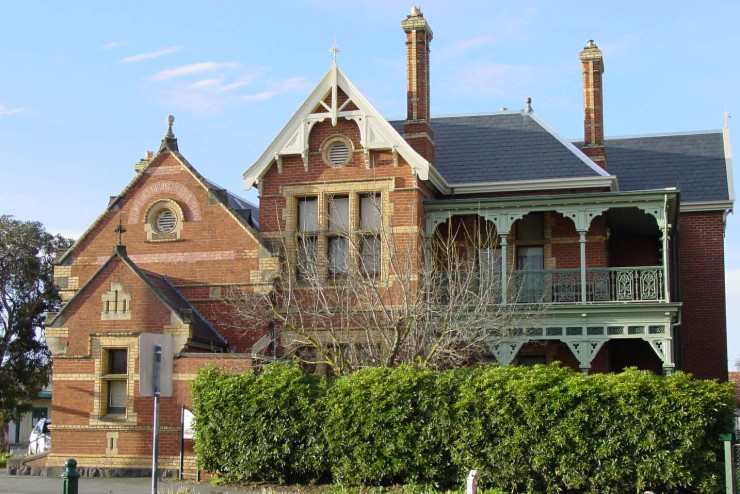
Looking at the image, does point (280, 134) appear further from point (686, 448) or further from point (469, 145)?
point (686, 448)

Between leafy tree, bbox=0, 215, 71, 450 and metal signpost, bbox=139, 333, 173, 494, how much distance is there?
22.8 meters

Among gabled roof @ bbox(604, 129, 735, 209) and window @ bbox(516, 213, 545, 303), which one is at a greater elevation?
gabled roof @ bbox(604, 129, 735, 209)

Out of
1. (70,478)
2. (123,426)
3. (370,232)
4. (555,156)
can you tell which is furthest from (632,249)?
(70,478)

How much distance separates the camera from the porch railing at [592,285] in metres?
22.8

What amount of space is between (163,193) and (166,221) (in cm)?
70

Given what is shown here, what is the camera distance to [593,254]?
973 inches

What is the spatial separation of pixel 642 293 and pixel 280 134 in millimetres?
9178

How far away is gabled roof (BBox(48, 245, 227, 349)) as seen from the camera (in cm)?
2175

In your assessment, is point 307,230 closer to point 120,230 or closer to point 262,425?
point 120,230

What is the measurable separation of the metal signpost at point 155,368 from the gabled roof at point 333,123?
1157cm

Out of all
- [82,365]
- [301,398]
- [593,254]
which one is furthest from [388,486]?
[593,254]

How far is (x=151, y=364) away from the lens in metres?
12.5

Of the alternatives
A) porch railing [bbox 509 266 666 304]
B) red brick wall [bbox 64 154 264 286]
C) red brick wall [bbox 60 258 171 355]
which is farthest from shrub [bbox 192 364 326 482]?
porch railing [bbox 509 266 666 304]

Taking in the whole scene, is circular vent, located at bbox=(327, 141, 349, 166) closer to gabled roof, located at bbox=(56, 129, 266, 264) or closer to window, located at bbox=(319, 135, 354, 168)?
window, located at bbox=(319, 135, 354, 168)
